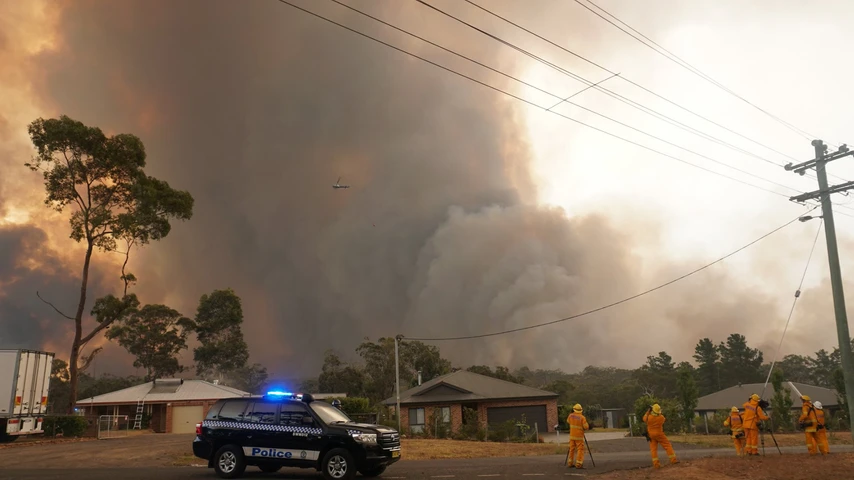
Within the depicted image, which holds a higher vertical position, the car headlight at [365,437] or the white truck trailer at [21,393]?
the white truck trailer at [21,393]

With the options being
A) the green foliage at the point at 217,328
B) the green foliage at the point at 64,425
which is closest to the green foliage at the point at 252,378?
the green foliage at the point at 217,328

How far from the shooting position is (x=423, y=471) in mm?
15289

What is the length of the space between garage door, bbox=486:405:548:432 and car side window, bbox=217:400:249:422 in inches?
1174

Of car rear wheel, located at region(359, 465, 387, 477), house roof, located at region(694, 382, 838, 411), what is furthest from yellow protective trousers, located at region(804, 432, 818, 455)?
house roof, located at region(694, 382, 838, 411)

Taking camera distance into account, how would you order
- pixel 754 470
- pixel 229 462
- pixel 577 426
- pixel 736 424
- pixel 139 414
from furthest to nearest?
pixel 139 414
pixel 736 424
pixel 577 426
pixel 754 470
pixel 229 462

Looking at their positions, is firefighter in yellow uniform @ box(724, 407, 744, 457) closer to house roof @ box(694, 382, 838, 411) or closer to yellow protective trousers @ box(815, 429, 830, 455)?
yellow protective trousers @ box(815, 429, 830, 455)

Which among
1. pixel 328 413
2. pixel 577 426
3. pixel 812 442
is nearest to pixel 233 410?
pixel 328 413

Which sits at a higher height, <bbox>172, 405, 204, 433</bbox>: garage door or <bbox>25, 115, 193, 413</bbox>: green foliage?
<bbox>25, 115, 193, 413</bbox>: green foliage

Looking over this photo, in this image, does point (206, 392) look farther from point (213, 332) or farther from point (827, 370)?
point (827, 370)

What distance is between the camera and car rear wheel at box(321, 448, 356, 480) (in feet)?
41.4

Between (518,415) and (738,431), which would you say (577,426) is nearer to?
(738,431)

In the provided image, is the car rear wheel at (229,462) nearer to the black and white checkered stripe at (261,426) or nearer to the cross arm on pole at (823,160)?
the black and white checkered stripe at (261,426)

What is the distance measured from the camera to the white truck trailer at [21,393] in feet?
81.0

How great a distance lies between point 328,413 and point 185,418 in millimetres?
38297
